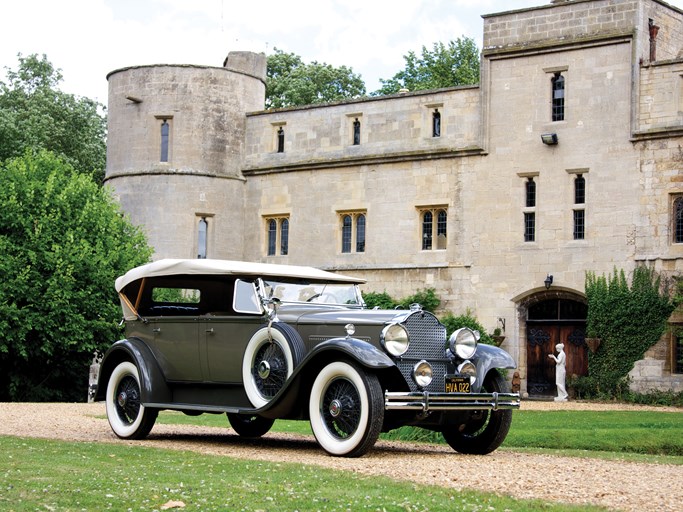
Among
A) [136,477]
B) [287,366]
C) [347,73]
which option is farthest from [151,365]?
[347,73]

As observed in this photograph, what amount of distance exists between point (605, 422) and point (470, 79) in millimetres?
28216

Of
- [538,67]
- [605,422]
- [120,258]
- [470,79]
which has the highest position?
[470,79]

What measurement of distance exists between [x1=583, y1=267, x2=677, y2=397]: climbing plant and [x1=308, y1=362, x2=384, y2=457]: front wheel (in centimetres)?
1800

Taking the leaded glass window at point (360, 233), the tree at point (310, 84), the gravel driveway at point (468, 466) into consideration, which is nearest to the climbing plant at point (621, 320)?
the leaded glass window at point (360, 233)

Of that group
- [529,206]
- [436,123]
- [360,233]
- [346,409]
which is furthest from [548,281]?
[346,409]

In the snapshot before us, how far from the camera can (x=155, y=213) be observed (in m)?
33.5

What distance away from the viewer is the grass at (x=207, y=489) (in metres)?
7.82

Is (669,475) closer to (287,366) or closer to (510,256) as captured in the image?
(287,366)

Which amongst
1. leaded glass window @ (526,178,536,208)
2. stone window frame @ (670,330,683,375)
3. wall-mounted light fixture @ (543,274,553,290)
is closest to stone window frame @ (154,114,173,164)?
leaded glass window @ (526,178,536,208)

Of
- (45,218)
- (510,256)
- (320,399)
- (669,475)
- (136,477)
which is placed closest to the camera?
(136,477)

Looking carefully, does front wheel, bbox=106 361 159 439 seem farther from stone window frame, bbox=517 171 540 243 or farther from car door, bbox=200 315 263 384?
stone window frame, bbox=517 171 540 243

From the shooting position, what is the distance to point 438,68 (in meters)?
48.6

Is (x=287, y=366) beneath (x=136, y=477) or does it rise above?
above

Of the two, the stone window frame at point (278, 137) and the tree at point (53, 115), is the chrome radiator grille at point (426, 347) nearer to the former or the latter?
the stone window frame at point (278, 137)
